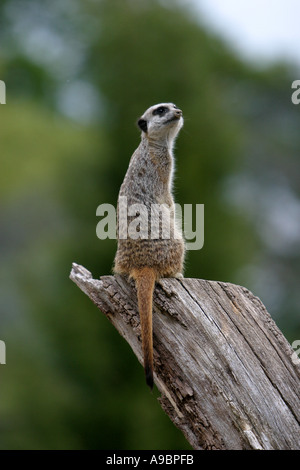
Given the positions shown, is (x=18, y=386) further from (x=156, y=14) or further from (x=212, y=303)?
(x=212, y=303)

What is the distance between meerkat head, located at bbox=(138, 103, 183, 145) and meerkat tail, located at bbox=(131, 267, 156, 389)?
1.18 meters

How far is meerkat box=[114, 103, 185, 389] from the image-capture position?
3684 mm

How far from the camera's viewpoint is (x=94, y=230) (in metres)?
9.82

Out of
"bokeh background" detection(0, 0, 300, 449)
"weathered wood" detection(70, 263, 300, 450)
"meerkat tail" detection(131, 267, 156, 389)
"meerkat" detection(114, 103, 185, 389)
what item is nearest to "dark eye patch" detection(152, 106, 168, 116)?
"meerkat" detection(114, 103, 185, 389)

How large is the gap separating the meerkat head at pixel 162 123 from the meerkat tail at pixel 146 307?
3.88 feet

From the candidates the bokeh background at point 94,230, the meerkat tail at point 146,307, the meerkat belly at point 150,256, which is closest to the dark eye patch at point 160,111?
the meerkat belly at point 150,256

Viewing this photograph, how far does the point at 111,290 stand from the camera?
12.4 feet

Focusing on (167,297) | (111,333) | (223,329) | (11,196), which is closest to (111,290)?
(167,297)

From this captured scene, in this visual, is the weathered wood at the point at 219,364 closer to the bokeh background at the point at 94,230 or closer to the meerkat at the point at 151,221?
the meerkat at the point at 151,221

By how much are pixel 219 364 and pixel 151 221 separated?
93 cm

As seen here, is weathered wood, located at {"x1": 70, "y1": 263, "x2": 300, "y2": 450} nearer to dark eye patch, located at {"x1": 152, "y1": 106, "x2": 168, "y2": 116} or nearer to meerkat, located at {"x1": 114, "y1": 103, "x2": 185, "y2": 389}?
meerkat, located at {"x1": 114, "y1": 103, "x2": 185, "y2": 389}

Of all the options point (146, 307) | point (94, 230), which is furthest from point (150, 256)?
point (94, 230)

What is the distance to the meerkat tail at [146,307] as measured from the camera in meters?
3.44

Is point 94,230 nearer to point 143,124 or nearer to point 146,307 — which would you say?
point 143,124
